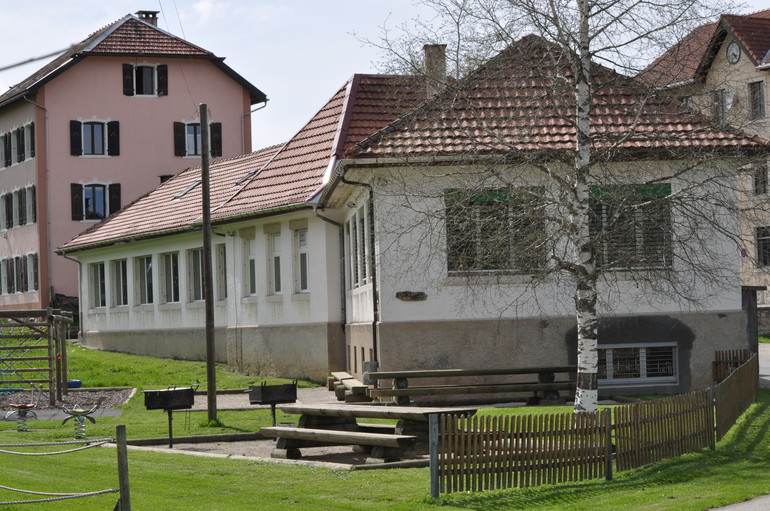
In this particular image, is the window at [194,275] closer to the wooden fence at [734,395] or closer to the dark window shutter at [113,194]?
the wooden fence at [734,395]

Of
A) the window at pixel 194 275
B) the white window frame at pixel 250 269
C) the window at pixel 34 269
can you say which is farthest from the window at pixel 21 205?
the white window frame at pixel 250 269

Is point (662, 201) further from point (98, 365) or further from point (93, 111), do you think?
point (93, 111)

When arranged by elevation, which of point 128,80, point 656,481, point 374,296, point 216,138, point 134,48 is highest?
point 134,48

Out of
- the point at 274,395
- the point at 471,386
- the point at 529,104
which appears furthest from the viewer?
the point at 471,386

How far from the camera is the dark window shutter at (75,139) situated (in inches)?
2167

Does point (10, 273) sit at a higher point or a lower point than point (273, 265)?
higher

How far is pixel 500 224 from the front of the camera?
18516 mm

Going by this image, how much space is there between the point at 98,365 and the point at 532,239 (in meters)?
20.2

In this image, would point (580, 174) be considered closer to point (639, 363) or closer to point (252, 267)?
point (639, 363)

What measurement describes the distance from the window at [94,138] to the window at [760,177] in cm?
4033

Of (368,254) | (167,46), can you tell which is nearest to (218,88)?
(167,46)

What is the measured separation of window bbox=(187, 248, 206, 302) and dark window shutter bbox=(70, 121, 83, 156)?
65.4 feet

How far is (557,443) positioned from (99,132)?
1775 inches

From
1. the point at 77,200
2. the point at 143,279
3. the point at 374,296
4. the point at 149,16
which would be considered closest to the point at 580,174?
the point at 374,296
